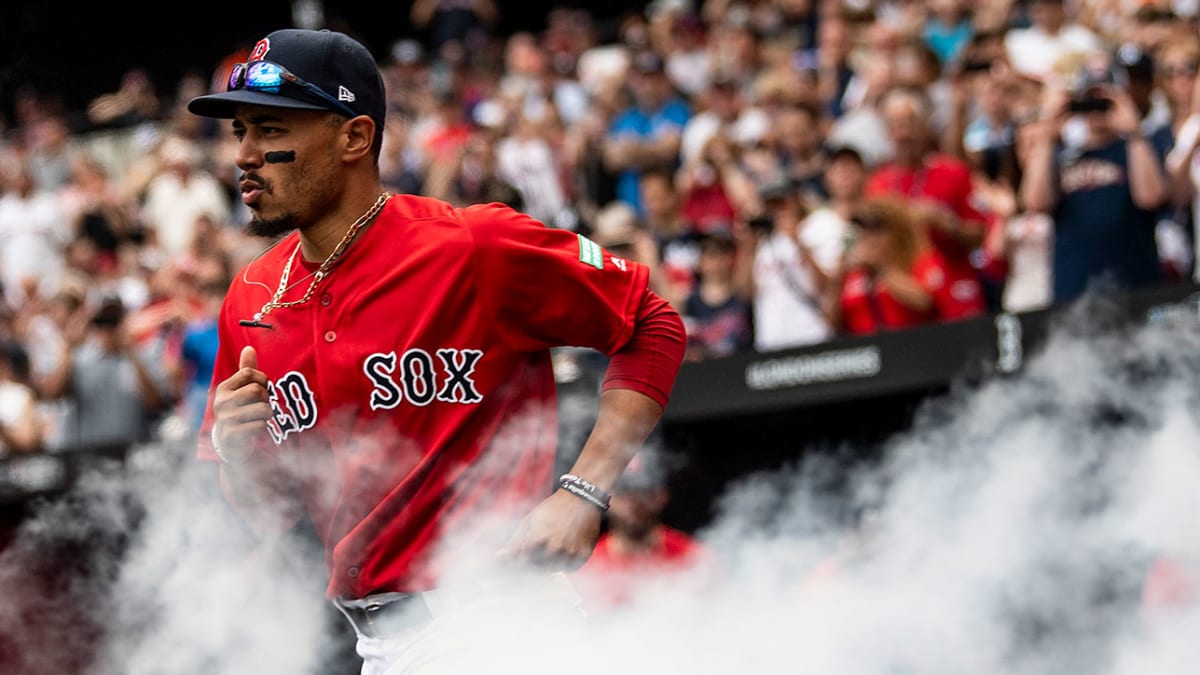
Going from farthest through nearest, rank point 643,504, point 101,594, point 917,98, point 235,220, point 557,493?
point 235,220, point 917,98, point 643,504, point 101,594, point 557,493

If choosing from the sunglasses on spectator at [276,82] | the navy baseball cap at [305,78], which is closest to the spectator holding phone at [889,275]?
the navy baseball cap at [305,78]

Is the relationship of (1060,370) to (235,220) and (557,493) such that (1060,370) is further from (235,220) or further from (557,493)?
(235,220)

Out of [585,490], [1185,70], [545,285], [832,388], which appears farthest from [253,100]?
[1185,70]

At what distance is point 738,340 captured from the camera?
846 cm

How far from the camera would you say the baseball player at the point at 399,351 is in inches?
136

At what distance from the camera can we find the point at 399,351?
11.5 feet

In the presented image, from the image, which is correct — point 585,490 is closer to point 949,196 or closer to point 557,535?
point 557,535

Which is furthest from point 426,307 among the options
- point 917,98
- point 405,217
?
point 917,98

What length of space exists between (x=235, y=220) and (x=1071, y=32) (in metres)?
7.45

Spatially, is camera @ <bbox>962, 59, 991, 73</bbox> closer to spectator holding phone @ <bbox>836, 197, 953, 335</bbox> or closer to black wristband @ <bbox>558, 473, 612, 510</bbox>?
spectator holding phone @ <bbox>836, 197, 953, 335</bbox>

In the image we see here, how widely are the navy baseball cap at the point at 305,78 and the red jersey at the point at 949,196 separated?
448 centimetres

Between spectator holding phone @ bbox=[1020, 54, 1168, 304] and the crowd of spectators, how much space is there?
1cm

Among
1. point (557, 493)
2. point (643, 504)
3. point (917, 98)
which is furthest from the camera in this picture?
point (917, 98)

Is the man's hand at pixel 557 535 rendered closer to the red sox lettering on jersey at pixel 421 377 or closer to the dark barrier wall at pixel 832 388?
the red sox lettering on jersey at pixel 421 377
